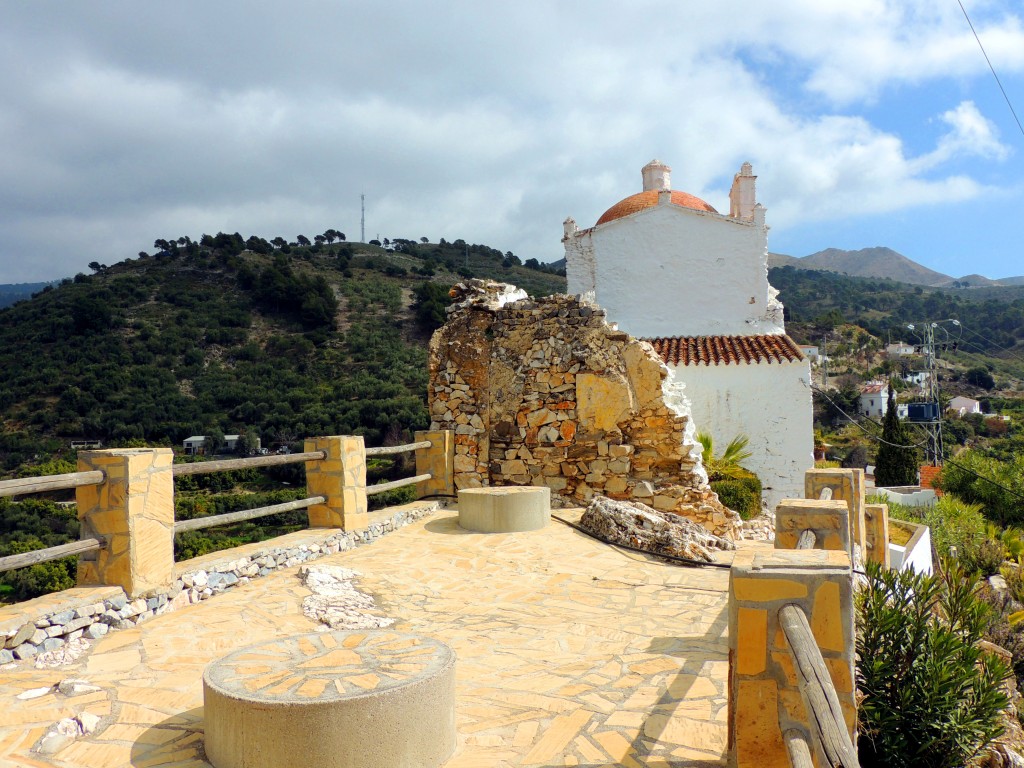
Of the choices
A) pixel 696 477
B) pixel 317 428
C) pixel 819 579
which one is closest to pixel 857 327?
pixel 317 428

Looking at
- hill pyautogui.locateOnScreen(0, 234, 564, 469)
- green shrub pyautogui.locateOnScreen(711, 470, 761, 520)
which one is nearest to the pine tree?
green shrub pyautogui.locateOnScreen(711, 470, 761, 520)

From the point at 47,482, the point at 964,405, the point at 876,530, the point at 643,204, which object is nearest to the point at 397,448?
the point at 47,482

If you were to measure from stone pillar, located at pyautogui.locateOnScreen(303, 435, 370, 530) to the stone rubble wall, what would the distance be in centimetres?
20

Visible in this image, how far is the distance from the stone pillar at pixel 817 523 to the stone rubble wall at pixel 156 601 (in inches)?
167

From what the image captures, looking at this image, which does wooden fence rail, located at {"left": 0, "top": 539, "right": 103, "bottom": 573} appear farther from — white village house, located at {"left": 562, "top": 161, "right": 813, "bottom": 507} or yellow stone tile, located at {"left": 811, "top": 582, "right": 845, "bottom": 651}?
white village house, located at {"left": 562, "top": 161, "right": 813, "bottom": 507}

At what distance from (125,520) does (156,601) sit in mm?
664

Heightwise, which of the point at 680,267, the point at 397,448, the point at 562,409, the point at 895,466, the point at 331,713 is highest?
the point at 680,267

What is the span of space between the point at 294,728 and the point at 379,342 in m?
42.1

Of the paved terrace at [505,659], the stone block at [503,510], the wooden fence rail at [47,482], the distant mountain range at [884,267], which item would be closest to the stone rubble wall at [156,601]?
the paved terrace at [505,659]

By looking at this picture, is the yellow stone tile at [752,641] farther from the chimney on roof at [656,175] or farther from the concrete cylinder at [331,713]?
the chimney on roof at [656,175]

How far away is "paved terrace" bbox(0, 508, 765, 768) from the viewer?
329 centimetres

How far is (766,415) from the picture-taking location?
→ 15031 millimetres

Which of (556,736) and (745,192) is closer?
(556,736)

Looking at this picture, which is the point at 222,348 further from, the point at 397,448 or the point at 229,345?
the point at 397,448
